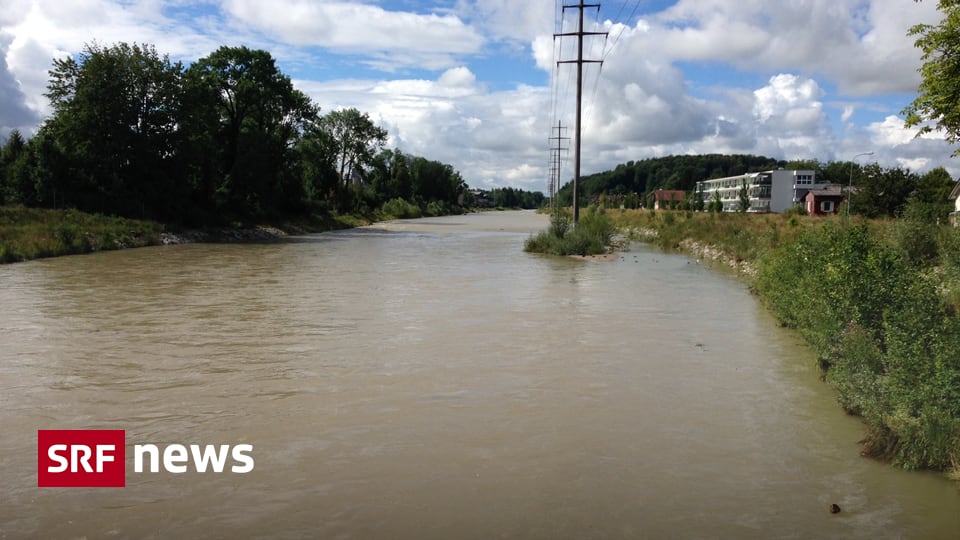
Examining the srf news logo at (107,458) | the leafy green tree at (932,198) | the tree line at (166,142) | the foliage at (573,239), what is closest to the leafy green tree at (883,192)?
the leafy green tree at (932,198)

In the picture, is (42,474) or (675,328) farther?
(675,328)

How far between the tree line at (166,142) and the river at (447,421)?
1010 inches

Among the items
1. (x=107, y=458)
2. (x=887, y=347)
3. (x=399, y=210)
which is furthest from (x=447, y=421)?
(x=399, y=210)

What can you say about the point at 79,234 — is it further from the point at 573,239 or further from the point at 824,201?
the point at 824,201

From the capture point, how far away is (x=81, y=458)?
665 centimetres

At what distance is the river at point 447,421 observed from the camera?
5.33 meters

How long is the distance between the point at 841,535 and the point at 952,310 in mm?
9297

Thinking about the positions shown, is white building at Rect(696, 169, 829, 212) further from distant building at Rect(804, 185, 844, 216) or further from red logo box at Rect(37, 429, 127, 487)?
red logo box at Rect(37, 429, 127, 487)

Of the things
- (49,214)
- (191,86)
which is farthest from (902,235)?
(191,86)

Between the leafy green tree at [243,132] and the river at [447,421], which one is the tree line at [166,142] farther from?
the river at [447,421]

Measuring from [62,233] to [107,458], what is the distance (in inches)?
1119

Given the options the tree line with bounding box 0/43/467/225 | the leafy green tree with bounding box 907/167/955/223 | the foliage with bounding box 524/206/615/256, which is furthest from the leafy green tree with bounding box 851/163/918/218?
the tree line with bounding box 0/43/467/225

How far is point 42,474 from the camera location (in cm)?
606

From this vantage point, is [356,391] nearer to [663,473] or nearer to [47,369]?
[663,473]
